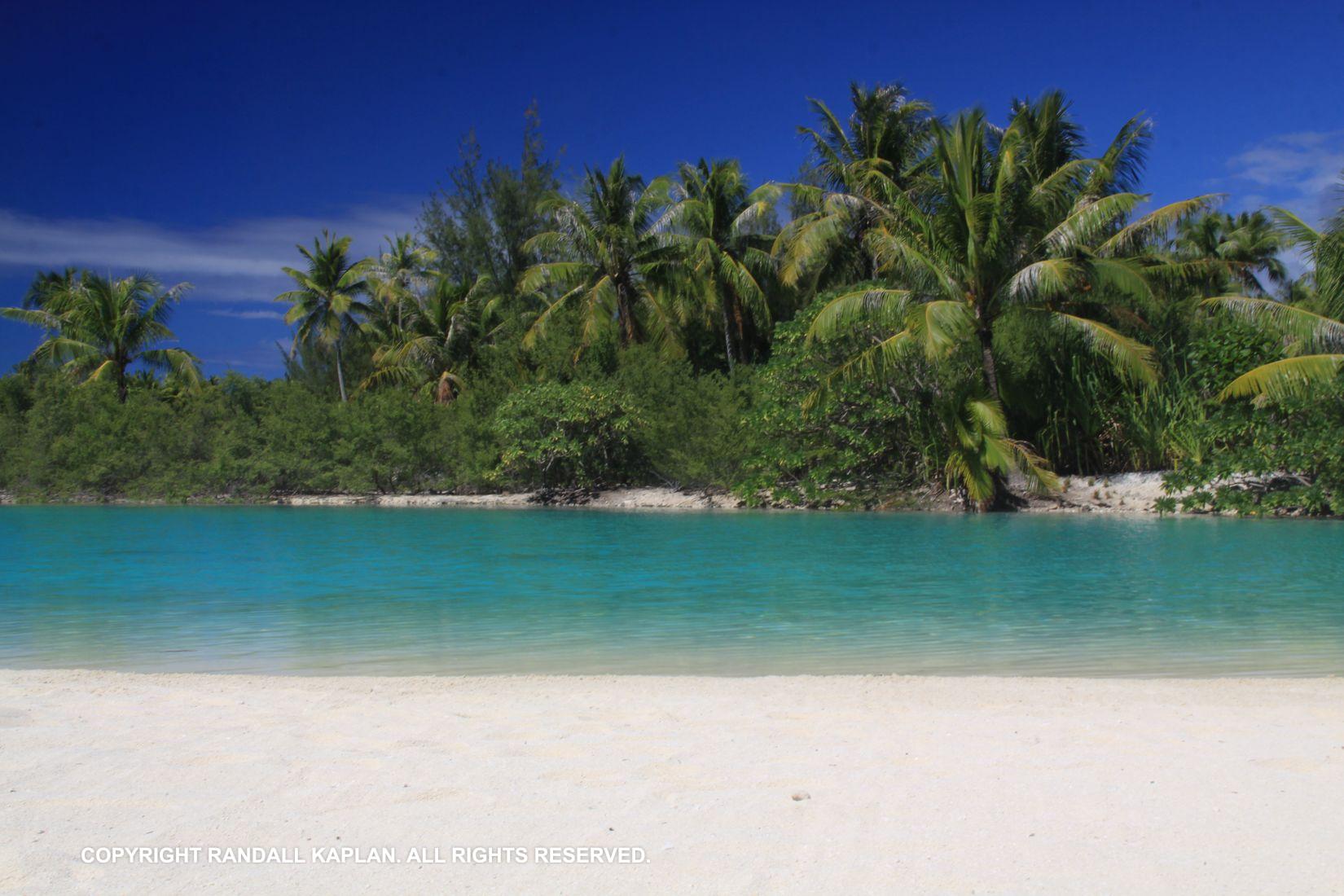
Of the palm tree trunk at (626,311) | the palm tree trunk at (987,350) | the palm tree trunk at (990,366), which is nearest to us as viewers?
the palm tree trunk at (987,350)

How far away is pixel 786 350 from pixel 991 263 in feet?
18.1

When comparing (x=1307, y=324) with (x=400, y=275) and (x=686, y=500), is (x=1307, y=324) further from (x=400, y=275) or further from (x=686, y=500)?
(x=400, y=275)

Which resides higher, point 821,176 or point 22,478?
point 821,176

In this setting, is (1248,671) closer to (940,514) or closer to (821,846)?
(821,846)

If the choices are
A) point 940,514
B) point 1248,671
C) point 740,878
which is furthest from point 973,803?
point 940,514

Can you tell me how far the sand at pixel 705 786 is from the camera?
2.89m

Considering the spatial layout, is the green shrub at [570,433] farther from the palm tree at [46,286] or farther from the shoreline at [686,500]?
the palm tree at [46,286]

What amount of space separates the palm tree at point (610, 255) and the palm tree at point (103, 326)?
52.3 ft

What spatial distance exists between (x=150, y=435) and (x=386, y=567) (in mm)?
→ 25042

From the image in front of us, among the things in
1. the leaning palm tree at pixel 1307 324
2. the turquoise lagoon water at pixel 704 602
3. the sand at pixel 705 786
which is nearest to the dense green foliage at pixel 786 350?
the leaning palm tree at pixel 1307 324

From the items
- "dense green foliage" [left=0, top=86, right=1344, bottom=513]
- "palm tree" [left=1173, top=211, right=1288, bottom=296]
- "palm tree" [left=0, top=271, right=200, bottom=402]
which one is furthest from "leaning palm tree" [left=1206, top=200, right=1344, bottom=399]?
"palm tree" [left=0, top=271, right=200, bottom=402]

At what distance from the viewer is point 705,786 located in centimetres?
365

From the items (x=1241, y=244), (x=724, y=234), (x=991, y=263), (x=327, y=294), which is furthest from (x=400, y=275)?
(x=1241, y=244)

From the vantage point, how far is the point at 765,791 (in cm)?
358
